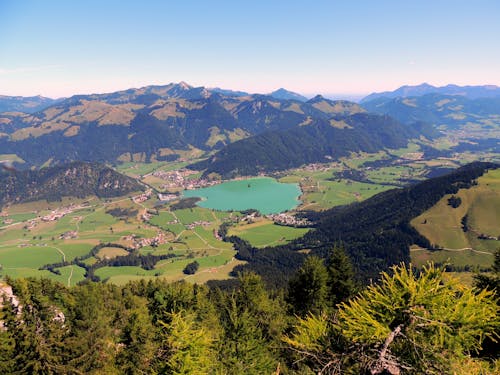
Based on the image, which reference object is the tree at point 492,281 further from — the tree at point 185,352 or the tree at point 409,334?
the tree at point 185,352

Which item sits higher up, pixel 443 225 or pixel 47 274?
pixel 443 225

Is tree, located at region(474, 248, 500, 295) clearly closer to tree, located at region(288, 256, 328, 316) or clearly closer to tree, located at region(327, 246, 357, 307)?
tree, located at region(327, 246, 357, 307)

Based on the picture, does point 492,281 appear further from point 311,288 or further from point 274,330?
point 274,330

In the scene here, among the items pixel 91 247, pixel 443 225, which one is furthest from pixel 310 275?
pixel 91 247

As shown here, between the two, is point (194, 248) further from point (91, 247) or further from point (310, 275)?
point (310, 275)

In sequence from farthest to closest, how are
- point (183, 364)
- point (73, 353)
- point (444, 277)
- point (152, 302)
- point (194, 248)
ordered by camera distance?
point (194, 248), point (152, 302), point (73, 353), point (183, 364), point (444, 277)

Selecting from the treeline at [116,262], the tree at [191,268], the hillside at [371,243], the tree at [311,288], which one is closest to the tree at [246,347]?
the tree at [311,288]
